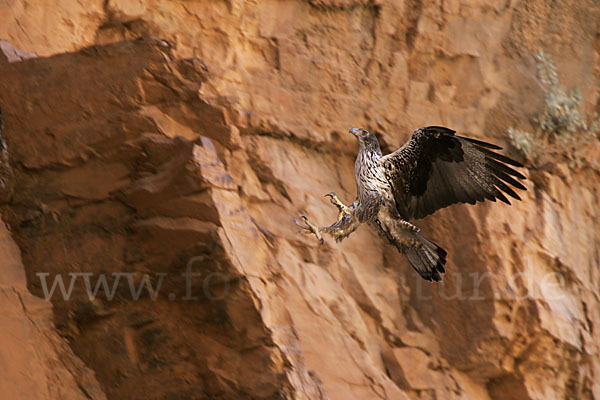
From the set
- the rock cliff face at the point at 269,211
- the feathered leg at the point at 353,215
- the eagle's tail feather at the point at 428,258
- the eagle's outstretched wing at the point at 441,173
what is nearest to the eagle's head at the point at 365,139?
the eagle's outstretched wing at the point at 441,173

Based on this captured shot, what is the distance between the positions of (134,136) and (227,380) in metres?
1.70

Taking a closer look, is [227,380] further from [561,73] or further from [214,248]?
[561,73]

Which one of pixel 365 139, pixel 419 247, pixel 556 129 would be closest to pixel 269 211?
pixel 365 139

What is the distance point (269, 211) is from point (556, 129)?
296 centimetres

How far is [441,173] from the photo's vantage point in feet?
18.4

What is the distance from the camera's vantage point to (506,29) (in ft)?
27.0

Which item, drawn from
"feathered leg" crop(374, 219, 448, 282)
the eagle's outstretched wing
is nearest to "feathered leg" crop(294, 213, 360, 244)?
"feathered leg" crop(374, 219, 448, 282)

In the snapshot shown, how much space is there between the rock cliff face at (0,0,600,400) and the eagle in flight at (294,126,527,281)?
0.96m

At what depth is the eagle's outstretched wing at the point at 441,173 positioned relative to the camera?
5.44m

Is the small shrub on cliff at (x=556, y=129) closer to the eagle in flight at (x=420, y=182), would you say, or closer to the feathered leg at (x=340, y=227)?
the eagle in flight at (x=420, y=182)

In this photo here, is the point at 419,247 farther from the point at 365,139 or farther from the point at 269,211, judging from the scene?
the point at 269,211

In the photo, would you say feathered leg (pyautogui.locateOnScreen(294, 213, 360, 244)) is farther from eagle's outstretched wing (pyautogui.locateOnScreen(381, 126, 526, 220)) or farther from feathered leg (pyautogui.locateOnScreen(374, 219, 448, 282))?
eagle's outstretched wing (pyautogui.locateOnScreen(381, 126, 526, 220))

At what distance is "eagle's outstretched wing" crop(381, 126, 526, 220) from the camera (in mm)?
5441

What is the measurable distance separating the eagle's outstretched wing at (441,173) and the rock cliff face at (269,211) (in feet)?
3.64
